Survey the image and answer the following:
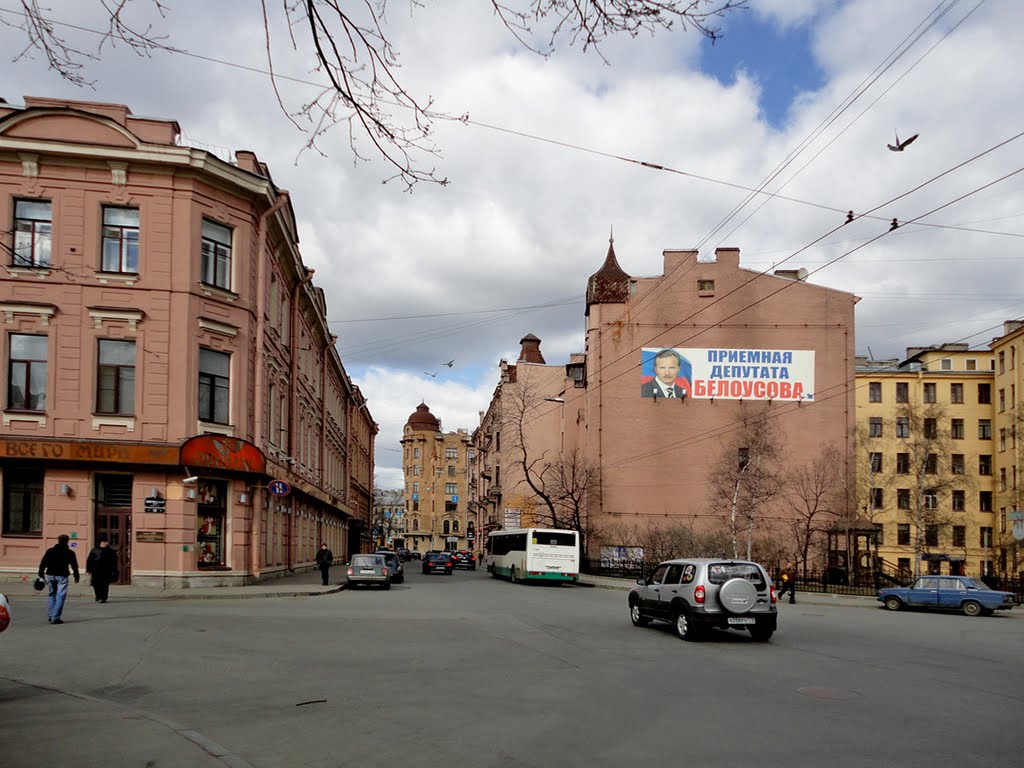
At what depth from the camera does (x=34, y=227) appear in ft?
96.6

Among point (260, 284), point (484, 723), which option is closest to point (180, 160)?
point (260, 284)

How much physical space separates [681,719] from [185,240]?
81.9ft

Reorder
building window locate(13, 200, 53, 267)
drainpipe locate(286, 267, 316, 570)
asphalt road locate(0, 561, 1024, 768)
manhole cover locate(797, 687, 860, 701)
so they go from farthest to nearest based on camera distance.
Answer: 1. drainpipe locate(286, 267, 316, 570)
2. building window locate(13, 200, 53, 267)
3. manhole cover locate(797, 687, 860, 701)
4. asphalt road locate(0, 561, 1024, 768)

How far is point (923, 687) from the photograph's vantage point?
1225 centimetres

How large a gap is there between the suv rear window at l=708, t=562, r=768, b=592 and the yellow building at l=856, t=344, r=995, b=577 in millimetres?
48635

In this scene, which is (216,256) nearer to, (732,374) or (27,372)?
(27,372)

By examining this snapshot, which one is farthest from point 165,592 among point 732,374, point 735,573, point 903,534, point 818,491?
point 903,534

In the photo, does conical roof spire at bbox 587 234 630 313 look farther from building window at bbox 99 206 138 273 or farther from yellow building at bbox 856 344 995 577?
building window at bbox 99 206 138 273

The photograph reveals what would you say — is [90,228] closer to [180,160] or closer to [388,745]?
[180,160]

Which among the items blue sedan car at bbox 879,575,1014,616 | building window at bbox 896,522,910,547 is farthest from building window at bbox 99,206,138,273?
building window at bbox 896,522,910,547

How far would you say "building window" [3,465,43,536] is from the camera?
94.1 feet

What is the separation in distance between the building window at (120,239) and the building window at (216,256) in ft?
6.92

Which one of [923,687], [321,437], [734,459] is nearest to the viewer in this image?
[923,687]

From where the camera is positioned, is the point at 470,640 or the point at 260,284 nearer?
the point at 470,640
